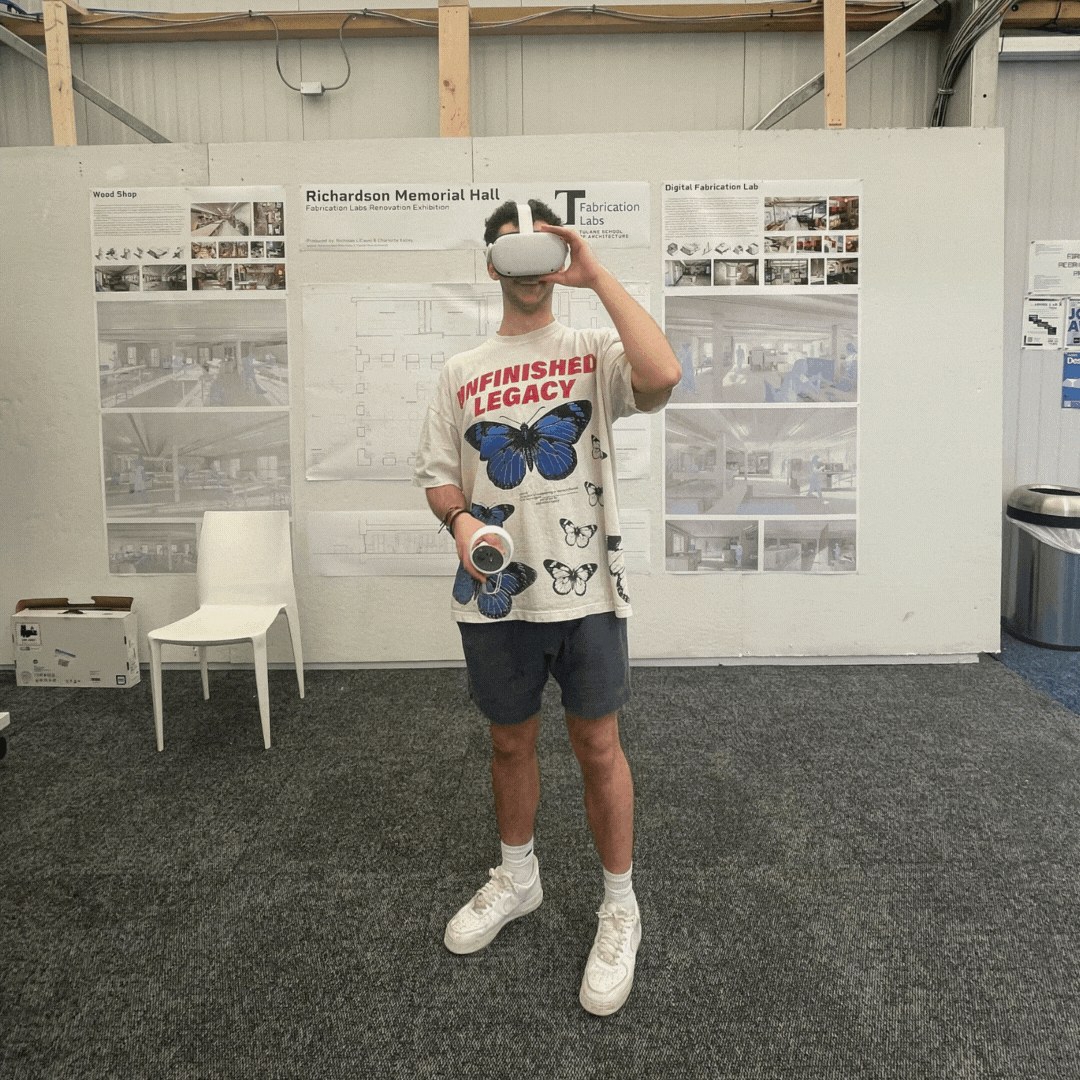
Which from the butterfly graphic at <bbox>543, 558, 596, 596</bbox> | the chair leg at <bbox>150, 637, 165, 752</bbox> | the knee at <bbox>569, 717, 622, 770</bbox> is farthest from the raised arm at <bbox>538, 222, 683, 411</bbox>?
the chair leg at <bbox>150, 637, 165, 752</bbox>

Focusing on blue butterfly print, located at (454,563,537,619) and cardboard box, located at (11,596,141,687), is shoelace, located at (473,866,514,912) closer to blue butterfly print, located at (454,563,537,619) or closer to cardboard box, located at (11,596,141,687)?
blue butterfly print, located at (454,563,537,619)

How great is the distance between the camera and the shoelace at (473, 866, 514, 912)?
5.63 ft

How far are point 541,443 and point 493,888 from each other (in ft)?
3.17

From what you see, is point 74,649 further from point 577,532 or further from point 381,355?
point 577,532

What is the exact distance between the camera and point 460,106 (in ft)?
11.1

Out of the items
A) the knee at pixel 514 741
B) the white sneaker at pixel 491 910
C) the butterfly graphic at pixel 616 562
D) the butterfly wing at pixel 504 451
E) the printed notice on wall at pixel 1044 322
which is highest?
the printed notice on wall at pixel 1044 322

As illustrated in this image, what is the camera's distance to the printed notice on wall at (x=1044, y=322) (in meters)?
4.03

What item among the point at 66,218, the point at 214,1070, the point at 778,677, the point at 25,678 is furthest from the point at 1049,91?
the point at 25,678

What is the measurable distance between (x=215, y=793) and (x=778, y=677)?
2212 millimetres

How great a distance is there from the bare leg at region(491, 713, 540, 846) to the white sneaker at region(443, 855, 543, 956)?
10 centimetres

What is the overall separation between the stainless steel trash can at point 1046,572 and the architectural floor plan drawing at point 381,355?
2076mm

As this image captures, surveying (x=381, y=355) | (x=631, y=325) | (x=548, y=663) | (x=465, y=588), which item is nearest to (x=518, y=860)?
(x=548, y=663)

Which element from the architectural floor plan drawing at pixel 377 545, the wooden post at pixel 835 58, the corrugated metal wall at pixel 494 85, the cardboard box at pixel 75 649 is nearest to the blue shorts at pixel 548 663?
the architectural floor plan drawing at pixel 377 545

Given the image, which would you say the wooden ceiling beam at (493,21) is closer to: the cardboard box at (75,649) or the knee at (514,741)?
the cardboard box at (75,649)
